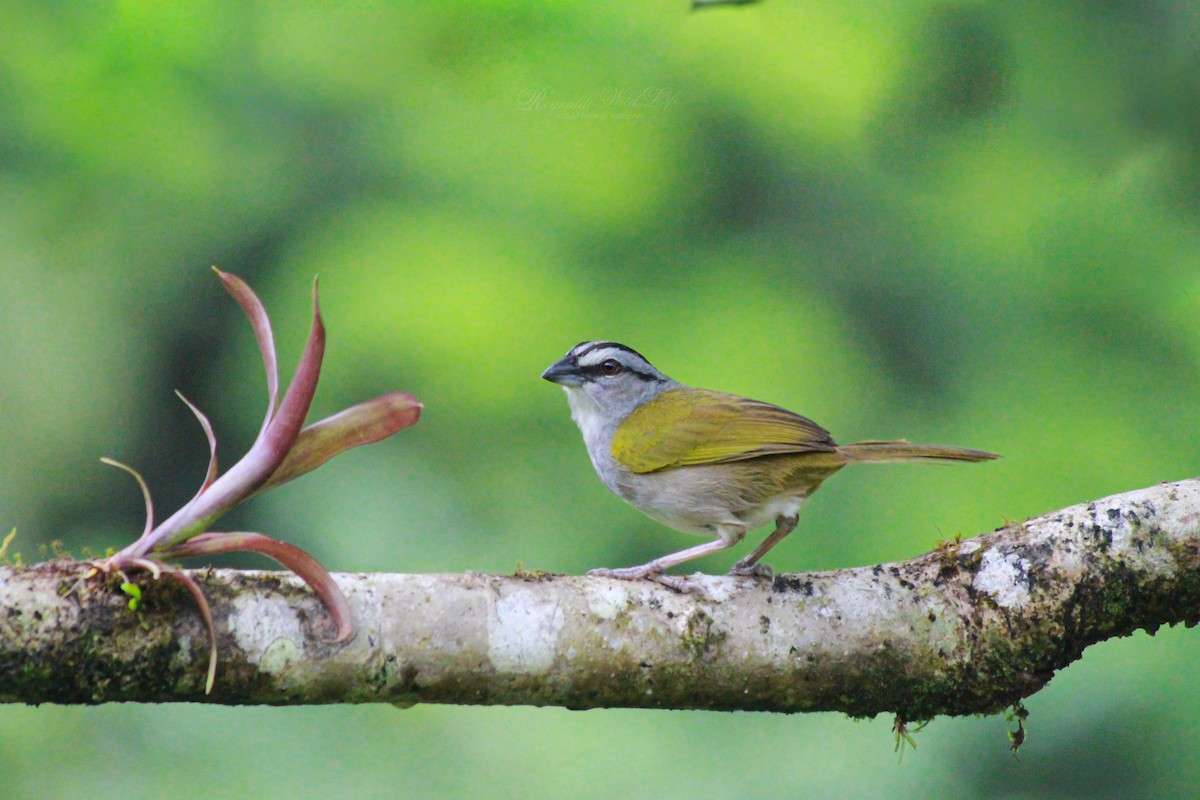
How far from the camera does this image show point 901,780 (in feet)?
12.1

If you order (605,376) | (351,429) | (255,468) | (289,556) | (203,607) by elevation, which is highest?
(605,376)

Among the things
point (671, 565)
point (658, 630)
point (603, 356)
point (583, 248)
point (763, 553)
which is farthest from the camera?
point (583, 248)

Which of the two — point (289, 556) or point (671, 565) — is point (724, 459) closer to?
point (671, 565)

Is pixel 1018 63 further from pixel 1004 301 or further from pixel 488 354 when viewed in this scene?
pixel 488 354

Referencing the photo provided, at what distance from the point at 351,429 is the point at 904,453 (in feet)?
5.03

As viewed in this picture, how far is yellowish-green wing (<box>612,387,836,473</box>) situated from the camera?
2.84 m

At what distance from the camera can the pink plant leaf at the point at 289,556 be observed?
1.71 metres

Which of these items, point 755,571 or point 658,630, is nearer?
point 658,630

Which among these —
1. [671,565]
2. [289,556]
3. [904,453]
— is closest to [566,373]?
[671,565]

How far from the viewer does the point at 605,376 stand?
3.27 metres

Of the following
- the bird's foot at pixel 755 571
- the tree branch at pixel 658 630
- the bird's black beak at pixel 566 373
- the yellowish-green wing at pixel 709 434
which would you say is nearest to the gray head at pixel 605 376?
the bird's black beak at pixel 566 373

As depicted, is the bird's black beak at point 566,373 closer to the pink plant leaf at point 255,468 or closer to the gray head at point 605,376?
the gray head at point 605,376

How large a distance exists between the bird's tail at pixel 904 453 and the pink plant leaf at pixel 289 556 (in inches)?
58.9

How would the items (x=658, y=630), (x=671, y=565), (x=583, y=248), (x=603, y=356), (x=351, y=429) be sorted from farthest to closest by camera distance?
(x=583, y=248)
(x=603, y=356)
(x=671, y=565)
(x=658, y=630)
(x=351, y=429)
